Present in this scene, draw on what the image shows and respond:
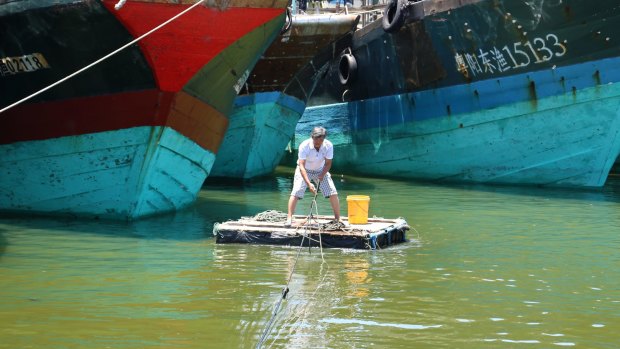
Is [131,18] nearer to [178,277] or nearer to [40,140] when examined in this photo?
[40,140]

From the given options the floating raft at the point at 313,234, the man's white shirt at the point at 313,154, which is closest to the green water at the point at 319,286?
the floating raft at the point at 313,234

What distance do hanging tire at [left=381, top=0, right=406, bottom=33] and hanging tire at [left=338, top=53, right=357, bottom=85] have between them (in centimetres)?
154

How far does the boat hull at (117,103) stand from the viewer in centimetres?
1238

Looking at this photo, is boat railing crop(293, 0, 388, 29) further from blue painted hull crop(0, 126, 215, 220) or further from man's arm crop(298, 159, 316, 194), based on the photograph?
man's arm crop(298, 159, 316, 194)

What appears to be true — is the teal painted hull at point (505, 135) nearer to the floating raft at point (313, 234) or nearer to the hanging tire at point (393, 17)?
the hanging tire at point (393, 17)

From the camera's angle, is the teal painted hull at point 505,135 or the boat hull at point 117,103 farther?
the teal painted hull at point 505,135

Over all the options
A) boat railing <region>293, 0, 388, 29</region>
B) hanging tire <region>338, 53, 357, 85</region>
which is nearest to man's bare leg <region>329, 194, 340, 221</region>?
boat railing <region>293, 0, 388, 29</region>

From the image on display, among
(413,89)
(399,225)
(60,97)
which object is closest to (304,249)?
(399,225)

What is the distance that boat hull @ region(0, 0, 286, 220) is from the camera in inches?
488

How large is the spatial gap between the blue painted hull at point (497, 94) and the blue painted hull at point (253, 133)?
186cm

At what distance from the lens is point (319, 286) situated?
9398 mm

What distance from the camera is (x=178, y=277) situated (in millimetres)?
9820

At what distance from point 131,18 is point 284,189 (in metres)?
5.90

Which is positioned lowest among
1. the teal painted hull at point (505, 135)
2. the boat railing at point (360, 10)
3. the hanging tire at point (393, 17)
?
the teal painted hull at point (505, 135)
